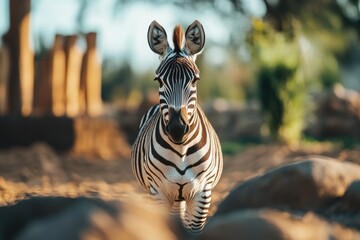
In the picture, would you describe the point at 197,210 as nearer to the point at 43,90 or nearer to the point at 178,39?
the point at 178,39

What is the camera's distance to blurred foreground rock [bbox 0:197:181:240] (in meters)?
2.25

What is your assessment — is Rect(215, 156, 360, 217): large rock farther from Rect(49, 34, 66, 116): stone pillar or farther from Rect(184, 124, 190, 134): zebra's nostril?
Rect(49, 34, 66, 116): stone pillar

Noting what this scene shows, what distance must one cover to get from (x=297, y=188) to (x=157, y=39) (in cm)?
167

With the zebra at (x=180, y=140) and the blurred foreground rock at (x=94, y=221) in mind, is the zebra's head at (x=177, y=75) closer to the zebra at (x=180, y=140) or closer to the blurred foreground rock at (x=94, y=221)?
the zebra at (x=180, y=140)

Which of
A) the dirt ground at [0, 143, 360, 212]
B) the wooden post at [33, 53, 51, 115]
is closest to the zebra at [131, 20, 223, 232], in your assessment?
the dirt ground at [0, 143, 360, 212]

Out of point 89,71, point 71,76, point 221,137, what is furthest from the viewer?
point 221,137

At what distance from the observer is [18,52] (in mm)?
15359

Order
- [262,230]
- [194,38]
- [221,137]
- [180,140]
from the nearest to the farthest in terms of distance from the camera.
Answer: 1. [262,230]
2. [180,140]
3. [194,38]
4. [221,137]

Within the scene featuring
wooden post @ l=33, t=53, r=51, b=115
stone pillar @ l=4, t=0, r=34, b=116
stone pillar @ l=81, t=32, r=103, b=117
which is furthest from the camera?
stone pillar @ l=81, t=32, r=103, b=117

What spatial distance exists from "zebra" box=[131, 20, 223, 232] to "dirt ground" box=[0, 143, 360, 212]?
3.38 meters

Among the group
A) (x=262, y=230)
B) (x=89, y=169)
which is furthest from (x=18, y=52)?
(x=262, y=230)

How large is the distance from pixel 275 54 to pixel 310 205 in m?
11.5

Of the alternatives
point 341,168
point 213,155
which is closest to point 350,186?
point 341,168

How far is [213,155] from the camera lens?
5.66 m
